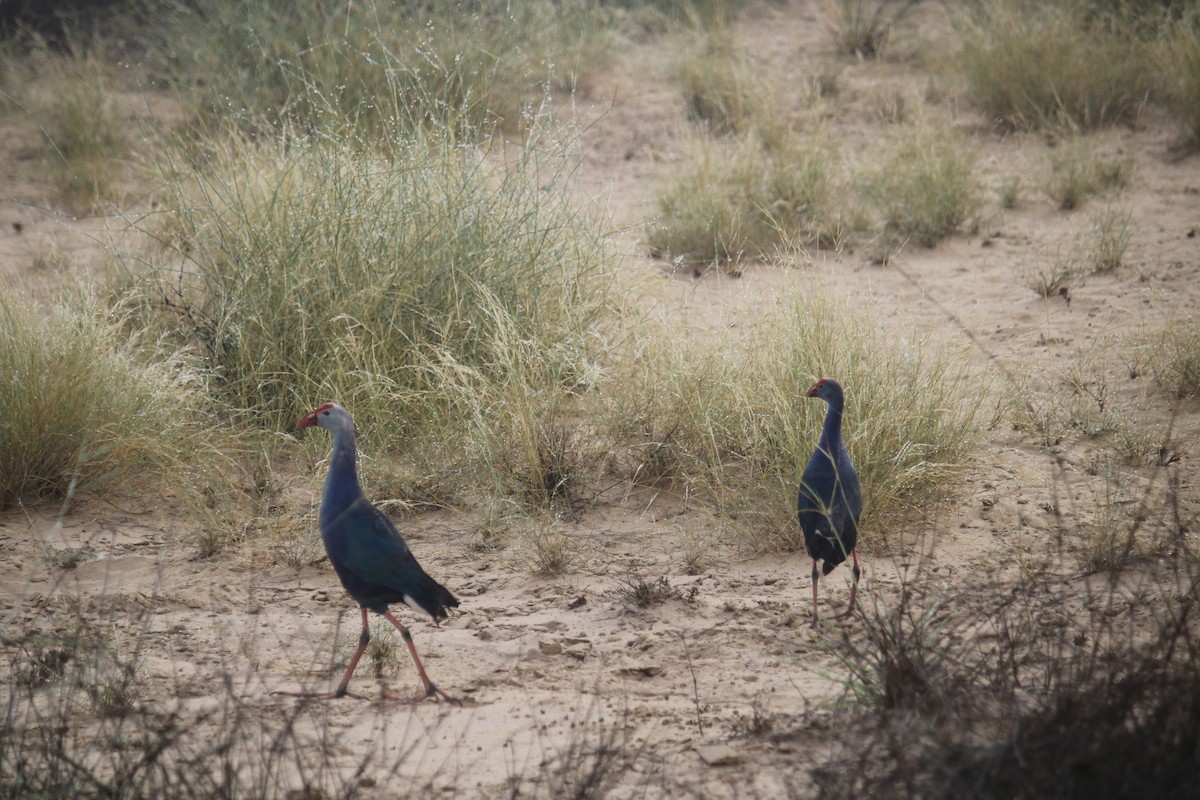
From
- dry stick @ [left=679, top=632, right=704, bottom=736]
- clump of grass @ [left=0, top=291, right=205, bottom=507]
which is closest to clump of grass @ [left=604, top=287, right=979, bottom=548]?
dry stick @ [left=679, top=632, right=704, bottom=736]

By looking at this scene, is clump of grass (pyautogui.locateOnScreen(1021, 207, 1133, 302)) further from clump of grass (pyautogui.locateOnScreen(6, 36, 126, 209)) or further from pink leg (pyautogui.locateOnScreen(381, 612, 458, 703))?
clump of grass (pyautogui.locateOnScreen(6, 36, 126, 209))

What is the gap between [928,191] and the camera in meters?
6.44

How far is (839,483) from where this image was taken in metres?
3.27

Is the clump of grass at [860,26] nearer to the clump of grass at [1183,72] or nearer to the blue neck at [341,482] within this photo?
the clump of grass at [1183,72]

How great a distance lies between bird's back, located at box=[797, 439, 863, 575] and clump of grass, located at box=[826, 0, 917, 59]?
6.29m

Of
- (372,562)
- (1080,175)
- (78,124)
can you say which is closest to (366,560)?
(372,562)

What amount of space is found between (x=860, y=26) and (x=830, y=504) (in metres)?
6.76

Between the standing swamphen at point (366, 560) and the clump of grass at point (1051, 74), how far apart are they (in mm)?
5714

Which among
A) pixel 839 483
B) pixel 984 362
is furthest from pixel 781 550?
pixel 984 362

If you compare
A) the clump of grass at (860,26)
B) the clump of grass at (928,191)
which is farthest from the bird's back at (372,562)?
the clump of grass at (860,26)

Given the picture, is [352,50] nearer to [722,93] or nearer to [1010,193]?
[722,93]

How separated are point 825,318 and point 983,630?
1.42m

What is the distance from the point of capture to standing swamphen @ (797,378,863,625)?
129 inches

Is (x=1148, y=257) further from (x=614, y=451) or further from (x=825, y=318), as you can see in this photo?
(x=614, y=451)
